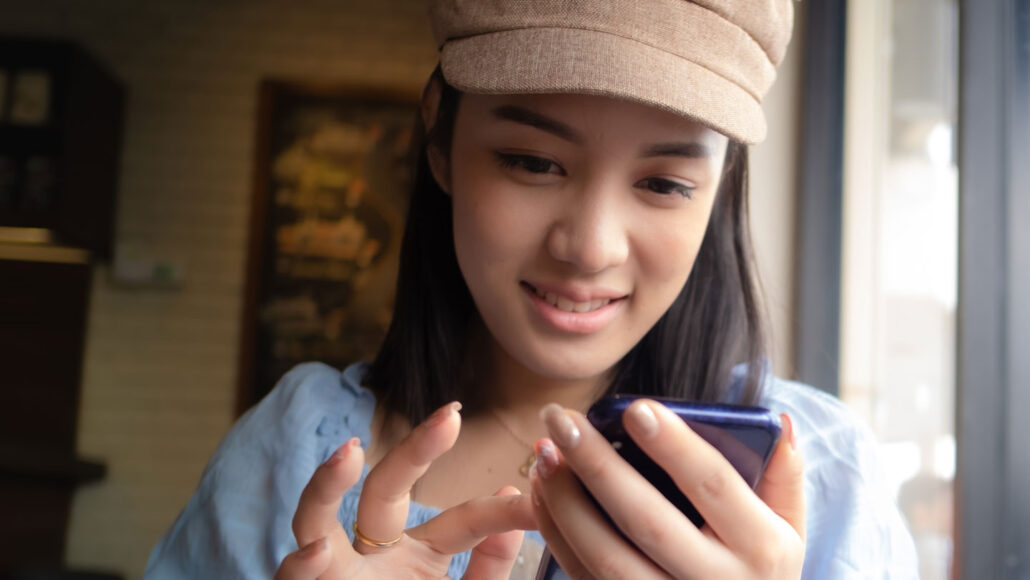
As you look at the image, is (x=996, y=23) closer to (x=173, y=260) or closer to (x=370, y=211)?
(x=370, y=211)

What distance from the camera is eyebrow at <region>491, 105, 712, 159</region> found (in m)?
0.78


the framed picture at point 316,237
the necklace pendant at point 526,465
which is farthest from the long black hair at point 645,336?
the framed picture at point 316,237

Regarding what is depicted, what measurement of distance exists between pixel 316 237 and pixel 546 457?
3536mm

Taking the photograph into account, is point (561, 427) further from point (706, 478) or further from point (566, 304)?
point (566, 304)

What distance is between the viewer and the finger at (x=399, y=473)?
0.55 m

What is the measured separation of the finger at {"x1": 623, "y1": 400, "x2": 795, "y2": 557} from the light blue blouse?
0.44 m

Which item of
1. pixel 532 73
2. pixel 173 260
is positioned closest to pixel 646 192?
pixel 532 73

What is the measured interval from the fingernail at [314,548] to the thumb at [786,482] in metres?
0.30

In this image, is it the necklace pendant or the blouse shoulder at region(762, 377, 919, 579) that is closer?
the blouse shoulder at region(762, 377, 919, 579)

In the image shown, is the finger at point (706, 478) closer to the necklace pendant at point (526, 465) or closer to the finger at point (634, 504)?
the finger at point (634, 504)

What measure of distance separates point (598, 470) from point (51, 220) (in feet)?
11.6

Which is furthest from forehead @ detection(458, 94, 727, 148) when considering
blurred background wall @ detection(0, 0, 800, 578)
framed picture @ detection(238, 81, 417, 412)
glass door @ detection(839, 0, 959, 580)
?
blurred background wall @ detection(0, 0, 800, 578)

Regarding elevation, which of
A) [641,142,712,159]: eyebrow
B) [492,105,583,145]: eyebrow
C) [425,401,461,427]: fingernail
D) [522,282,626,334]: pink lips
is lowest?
[425,401,461,427]: fingernail

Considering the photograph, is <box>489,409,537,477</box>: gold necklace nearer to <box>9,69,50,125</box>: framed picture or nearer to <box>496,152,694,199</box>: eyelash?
<box>496,152,694,199</box>: eyelash
